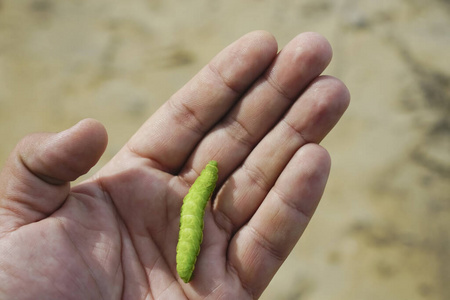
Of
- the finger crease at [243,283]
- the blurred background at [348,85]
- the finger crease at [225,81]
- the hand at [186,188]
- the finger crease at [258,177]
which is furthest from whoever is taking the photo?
the blurred background at [348,85]

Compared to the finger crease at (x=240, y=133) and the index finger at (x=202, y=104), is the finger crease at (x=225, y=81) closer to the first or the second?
the index finger at (x=202, y=104)

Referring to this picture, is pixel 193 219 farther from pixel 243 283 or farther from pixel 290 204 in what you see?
pixel 290 204

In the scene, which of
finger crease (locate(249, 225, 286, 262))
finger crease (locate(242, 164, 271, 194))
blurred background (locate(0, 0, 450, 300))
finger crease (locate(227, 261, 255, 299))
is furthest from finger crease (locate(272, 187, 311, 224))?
blurred background (locate(0, 0, 450, 300))

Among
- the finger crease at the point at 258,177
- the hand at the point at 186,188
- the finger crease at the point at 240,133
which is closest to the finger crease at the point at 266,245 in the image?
the hand at the point at 186,188

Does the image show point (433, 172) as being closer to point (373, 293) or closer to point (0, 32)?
point (373, 293)

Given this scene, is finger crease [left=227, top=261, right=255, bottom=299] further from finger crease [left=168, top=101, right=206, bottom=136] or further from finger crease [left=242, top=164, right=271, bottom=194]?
finger crease [left=168, top=101, right=206, bottom=136]
